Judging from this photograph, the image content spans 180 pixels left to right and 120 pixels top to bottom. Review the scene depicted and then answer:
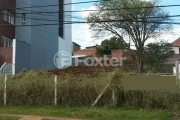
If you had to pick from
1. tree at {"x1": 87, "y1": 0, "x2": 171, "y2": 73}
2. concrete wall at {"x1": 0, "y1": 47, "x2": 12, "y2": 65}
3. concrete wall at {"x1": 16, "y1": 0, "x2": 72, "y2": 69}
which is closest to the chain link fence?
concrete wall at {"x1": 0, "y1": 47, "x2": 12, "y2": 65}

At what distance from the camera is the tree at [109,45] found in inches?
1438

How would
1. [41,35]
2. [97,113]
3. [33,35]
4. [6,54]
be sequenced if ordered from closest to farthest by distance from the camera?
[97,113], [6,54], [33,35], [41,35]

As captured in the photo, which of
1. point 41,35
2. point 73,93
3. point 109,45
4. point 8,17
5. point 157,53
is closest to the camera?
point 73,93

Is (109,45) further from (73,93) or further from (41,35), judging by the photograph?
(73,93)

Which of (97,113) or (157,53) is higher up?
(157,53)

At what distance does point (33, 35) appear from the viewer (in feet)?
84.8

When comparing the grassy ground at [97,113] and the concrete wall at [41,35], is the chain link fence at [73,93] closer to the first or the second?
the grassy ground at [97,113]

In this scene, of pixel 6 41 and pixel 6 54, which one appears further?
pixel 6 41

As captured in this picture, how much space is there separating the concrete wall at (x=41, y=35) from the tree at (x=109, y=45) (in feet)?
23.3

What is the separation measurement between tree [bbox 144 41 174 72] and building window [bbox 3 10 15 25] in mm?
18217

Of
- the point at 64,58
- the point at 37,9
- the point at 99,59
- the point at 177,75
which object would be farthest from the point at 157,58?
the point at 177,75

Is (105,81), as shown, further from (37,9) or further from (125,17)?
(125,17)

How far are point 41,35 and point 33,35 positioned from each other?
7.75 feet

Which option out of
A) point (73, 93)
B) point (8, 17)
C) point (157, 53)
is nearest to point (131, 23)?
point (157, 53)
